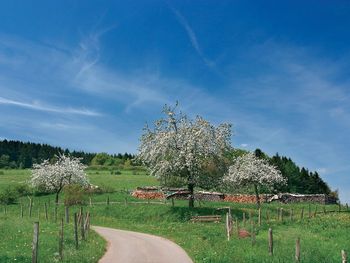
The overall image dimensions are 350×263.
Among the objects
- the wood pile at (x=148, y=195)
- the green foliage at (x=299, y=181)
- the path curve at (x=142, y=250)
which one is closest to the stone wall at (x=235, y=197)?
the wood pile at (x=148, y=195)

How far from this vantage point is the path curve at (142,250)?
30.0 metres

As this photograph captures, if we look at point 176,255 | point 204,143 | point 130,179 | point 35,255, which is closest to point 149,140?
point 204,143

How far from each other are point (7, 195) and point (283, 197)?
152ft

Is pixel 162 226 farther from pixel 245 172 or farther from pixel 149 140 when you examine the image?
pixel 245 172

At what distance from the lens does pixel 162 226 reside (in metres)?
53.5

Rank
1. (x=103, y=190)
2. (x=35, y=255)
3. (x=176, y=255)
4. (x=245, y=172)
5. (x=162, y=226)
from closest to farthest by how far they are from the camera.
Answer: (x=35, y=255), (x=176, y=255), (x=162, y=226), (x=245, y=172), (x=103, y=190)

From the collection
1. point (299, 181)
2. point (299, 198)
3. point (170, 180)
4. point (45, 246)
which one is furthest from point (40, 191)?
point (45, 246)

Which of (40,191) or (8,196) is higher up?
(40,191)

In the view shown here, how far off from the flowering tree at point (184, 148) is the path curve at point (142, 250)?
69.1ft

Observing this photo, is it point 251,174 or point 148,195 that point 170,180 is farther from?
point 148,195

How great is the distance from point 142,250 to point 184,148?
3123cm

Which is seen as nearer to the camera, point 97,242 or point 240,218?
point 97,242

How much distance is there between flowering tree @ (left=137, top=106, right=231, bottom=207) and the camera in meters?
64.6

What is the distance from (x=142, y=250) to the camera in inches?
1356
